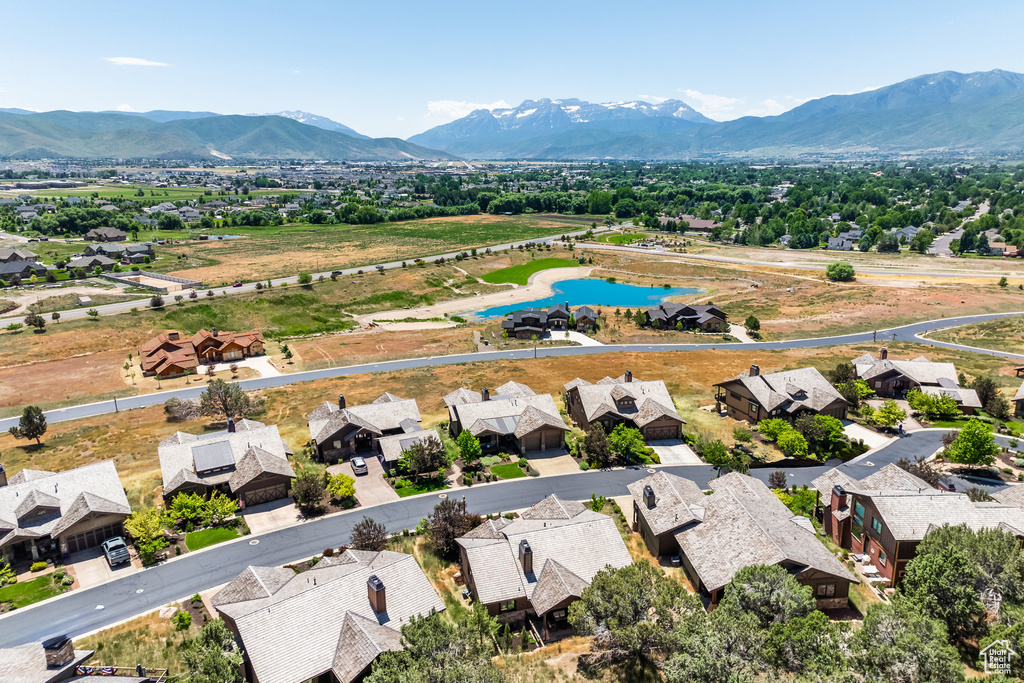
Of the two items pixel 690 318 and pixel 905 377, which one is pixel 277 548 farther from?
pixel 690 318

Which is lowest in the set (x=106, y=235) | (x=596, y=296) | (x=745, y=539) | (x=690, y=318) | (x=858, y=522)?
(x=596, y=296)

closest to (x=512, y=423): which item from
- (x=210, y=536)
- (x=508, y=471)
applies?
(x=508, y=471)

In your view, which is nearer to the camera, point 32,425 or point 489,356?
point 32,425

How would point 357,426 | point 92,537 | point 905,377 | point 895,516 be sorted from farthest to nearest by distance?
point 905,377, point 357,426, point 92,537, point 895,516

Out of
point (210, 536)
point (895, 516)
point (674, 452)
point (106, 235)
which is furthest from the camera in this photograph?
point (106, 235)

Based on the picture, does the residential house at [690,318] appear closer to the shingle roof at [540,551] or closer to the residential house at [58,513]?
the shingle roof at [540,551]

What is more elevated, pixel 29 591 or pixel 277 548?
pixel 29 591

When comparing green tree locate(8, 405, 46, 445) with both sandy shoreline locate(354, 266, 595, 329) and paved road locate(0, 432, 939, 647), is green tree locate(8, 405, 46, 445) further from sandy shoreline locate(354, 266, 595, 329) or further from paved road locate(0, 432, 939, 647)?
sandy shoreline locate(354, 266, 595, 329)

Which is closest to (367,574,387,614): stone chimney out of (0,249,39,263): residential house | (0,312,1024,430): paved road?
(0,312,1024,430): paved road

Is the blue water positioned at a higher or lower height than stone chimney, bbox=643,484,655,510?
lower
